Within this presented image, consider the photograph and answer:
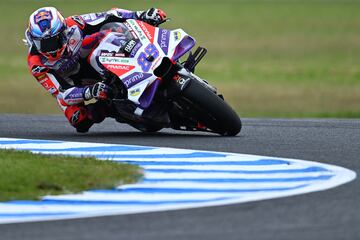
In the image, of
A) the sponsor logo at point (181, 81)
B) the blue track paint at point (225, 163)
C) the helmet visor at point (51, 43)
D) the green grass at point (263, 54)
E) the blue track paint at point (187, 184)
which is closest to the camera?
the blue track paint at point (187, 184)

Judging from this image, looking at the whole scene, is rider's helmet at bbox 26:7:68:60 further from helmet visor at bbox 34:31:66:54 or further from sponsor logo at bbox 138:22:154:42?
sponsor logo at bbox 138:22:154:42

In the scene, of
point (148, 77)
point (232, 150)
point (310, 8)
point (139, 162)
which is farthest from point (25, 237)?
point (310, 8)

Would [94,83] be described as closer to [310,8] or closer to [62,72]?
[62,72]

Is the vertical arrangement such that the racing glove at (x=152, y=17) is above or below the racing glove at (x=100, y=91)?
above

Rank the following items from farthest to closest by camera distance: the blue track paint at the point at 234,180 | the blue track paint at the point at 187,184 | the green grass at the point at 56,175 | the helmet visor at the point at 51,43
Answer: the helmet visor at the point at 51,43 → the blue track paint at the point at 234,180 → the green grass at the point at 56,175 → the blue track paint at the point at 187,184

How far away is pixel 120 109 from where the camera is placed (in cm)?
1278

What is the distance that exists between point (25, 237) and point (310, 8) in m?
42.8

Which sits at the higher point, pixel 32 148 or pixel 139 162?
pixel 139 162

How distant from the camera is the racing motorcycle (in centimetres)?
1256

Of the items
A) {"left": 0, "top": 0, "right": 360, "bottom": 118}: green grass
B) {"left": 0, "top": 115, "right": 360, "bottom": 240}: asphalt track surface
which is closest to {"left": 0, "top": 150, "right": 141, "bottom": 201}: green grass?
{"left": 0, "top": 115, "right": 360, "bottom": 240}: asphalt track surface

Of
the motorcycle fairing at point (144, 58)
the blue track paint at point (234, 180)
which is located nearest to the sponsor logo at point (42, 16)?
the motorcycle fairing at point (144, 58)

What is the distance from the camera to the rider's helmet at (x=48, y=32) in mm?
12688

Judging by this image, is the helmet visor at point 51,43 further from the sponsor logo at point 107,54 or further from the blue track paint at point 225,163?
the blue track paint at point 225,163

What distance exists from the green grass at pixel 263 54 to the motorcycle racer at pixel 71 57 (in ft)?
17.1
